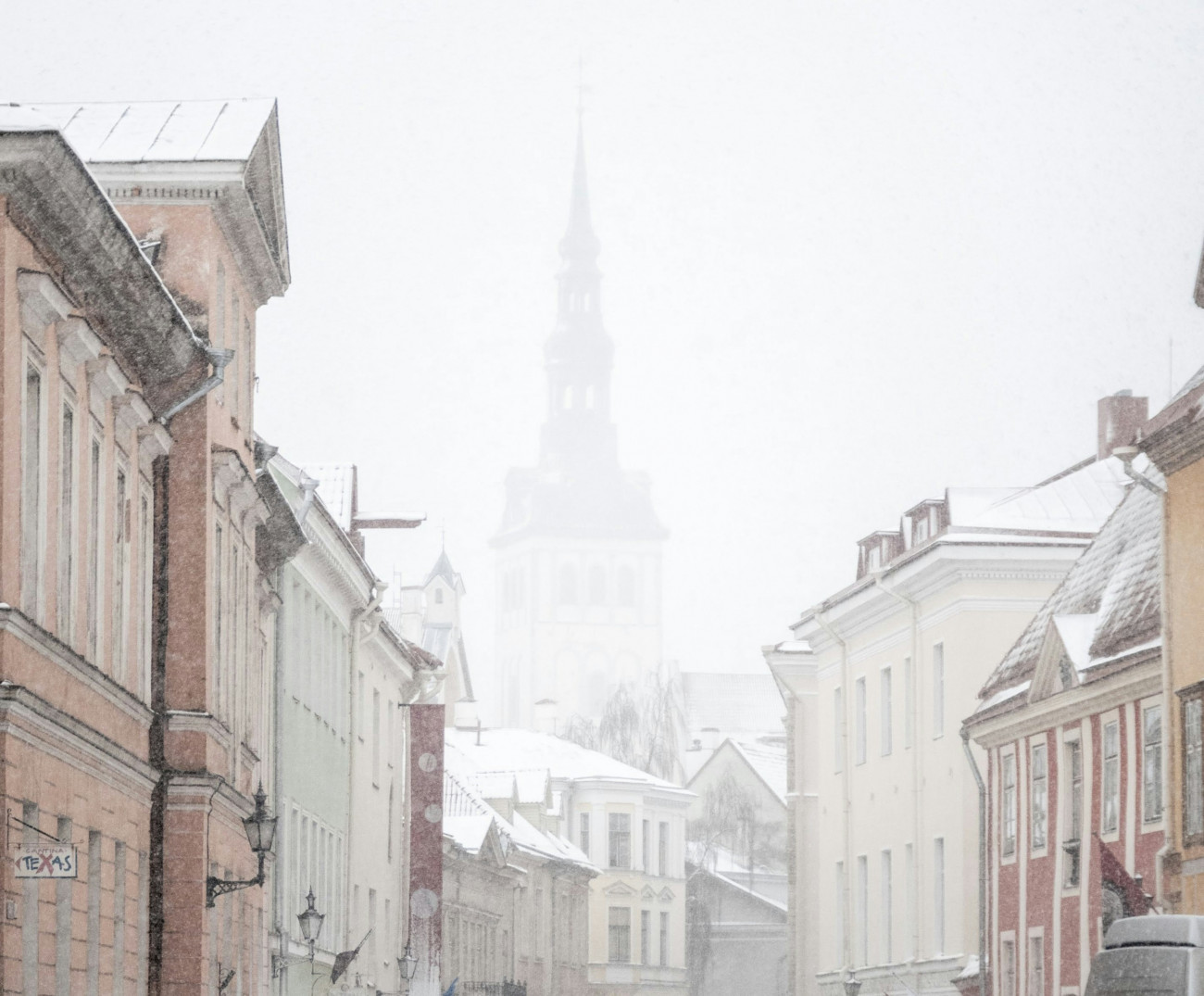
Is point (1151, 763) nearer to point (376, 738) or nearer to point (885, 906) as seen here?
point (376, 738)

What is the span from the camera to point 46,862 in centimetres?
1388

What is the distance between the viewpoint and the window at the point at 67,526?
16.2 meters

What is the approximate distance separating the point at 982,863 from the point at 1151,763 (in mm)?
9338

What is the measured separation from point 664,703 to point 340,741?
78.8 metres

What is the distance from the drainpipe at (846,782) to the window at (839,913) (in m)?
0.04

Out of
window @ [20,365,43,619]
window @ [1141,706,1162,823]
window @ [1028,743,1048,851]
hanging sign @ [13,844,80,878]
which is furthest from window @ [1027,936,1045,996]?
hanging sign @ [13,844,80,878]

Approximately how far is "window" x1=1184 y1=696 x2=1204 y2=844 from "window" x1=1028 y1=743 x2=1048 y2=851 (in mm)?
8885

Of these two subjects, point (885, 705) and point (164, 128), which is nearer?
point (164, 128)

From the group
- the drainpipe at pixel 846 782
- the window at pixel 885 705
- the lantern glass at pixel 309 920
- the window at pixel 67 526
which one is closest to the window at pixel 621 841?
the drainpipe at pixel 846 782

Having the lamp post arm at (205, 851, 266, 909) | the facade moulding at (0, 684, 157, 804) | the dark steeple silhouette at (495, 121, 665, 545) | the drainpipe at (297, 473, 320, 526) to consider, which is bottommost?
the lamp post arm at (205, 851, 266, 909)

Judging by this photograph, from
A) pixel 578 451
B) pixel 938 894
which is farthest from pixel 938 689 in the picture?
pixel 578 451

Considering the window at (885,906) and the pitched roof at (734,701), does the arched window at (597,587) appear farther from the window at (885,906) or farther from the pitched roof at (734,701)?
the window at (885,906)

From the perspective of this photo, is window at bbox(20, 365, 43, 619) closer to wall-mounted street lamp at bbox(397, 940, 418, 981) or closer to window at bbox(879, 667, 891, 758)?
wall-mounted street lamp at bbox(397, 940, 418, 981)

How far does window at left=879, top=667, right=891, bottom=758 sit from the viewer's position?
46625 millimetres
